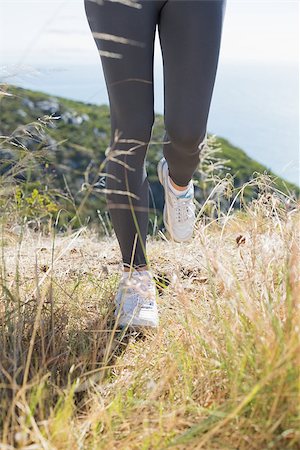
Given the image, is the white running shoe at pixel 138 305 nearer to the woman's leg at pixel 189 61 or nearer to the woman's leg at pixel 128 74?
the woman's leg at pixel 128 74

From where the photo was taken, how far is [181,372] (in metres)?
1.65

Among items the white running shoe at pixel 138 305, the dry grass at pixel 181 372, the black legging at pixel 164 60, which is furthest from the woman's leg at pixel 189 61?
the white running shoe at pixel 138 305

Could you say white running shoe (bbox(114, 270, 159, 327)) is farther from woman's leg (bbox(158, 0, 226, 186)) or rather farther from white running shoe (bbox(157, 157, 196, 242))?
woman's leg (bbox(158, 0, 226, 186))

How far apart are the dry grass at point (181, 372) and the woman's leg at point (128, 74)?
1.15ft

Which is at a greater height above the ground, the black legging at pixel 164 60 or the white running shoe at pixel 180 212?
the black legging at pixel 164 60

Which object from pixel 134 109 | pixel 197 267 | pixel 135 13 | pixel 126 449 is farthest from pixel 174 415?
pixel 197 267

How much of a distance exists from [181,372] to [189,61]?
0.99m

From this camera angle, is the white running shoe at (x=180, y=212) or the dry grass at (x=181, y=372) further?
the white running shoe at (x=180, y=212)

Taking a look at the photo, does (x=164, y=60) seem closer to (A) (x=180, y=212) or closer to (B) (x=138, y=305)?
(A) (x=180, y=212)

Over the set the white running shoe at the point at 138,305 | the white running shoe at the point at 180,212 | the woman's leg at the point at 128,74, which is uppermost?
the woman's leg at the point at 128,74

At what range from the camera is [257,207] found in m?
1.92

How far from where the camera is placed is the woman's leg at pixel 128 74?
2.05 metres

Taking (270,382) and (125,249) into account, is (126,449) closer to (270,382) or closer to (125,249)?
(270,382)

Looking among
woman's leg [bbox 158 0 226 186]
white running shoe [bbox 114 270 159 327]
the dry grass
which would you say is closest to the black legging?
woman's leg [bbox 158 0 226 186]
